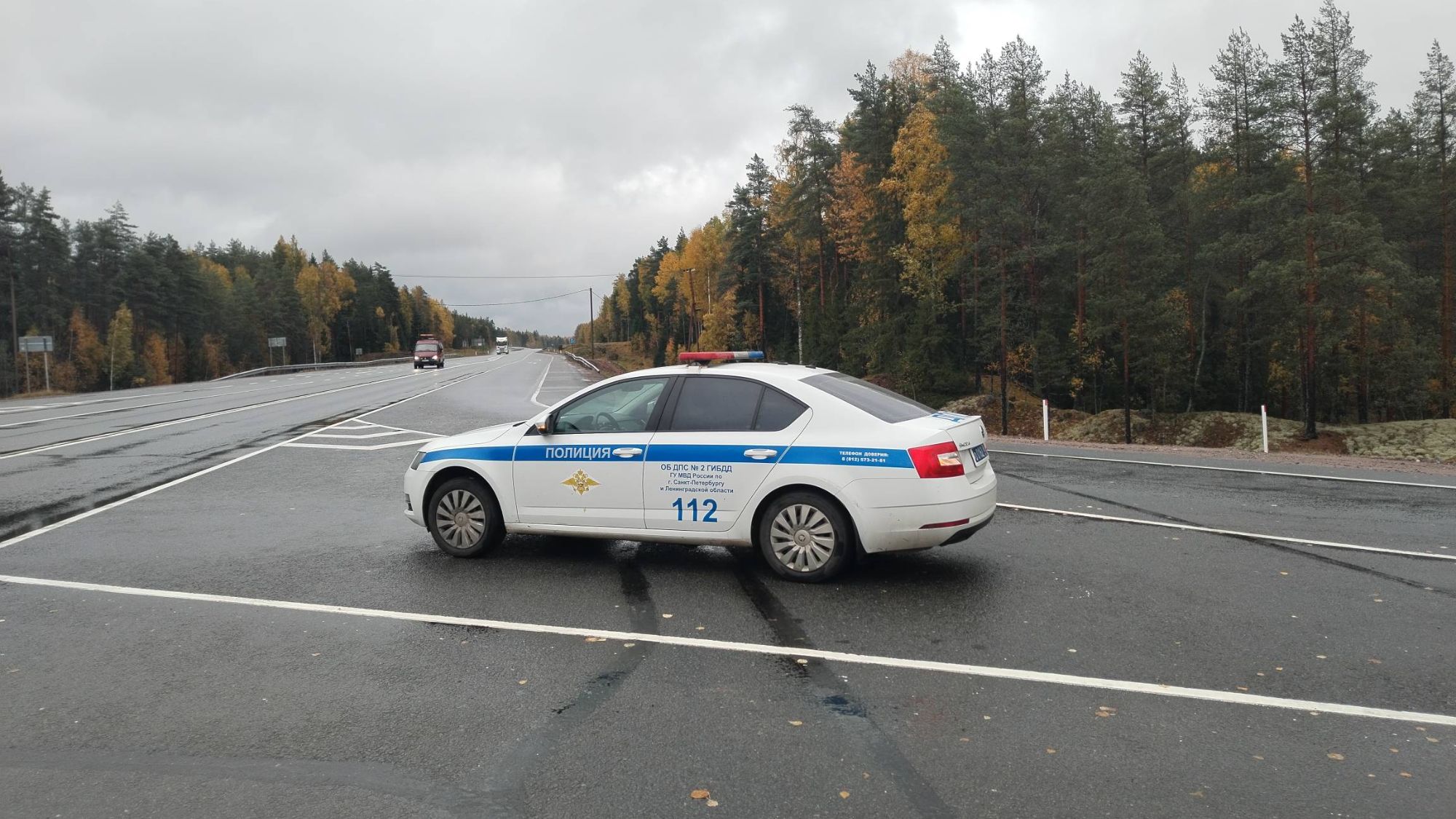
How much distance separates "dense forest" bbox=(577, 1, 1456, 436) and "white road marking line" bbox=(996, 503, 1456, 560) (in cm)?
2694

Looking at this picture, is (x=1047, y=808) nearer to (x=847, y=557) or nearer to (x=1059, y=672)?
(x=1059, y=672)

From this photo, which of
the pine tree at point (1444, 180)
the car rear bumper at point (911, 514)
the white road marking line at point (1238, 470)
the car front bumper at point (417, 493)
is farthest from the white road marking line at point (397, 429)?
the pine tree at point (1444, 180)

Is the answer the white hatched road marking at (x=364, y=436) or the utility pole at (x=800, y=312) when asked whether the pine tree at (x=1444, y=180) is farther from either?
the white hatched road marking at (x=364, y=436)

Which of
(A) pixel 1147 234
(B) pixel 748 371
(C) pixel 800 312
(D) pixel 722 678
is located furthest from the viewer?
(C) pixel 800 312

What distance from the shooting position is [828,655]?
4.84 meters

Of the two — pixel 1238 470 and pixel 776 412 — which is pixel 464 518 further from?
pixel 1238 470

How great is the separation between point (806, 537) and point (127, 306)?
10067 centimetres

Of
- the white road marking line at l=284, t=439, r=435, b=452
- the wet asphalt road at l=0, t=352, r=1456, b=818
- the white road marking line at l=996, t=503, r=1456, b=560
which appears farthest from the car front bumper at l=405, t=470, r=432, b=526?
the white road marking line at l=284, t=439, r=435, b=452

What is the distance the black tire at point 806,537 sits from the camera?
612 cm

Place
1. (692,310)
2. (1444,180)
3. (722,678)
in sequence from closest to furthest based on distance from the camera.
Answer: (722,678), (1444,180), (692,310)

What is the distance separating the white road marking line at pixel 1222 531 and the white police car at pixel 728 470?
8.40 feet

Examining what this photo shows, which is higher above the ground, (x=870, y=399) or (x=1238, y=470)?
(x=870, y=399)

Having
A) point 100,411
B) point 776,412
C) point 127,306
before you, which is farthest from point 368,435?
point 127,306

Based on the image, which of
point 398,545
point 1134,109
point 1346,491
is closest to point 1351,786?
point 398,545
